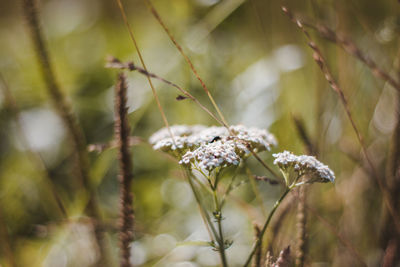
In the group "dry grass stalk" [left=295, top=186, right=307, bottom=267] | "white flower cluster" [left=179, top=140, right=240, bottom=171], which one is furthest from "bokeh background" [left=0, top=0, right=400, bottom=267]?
"white flower cluster" [left=179, top=140, right=240, bottom=171]

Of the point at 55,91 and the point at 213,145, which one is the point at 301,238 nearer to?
the point at 213,145

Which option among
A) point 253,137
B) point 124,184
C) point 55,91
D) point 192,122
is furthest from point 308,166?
point 192,122

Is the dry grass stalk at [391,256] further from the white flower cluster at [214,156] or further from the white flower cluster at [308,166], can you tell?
the white flower cluster at [214,156]

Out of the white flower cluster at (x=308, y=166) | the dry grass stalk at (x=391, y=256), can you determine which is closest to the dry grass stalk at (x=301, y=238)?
the white flower cluster at (x=308, y=166)

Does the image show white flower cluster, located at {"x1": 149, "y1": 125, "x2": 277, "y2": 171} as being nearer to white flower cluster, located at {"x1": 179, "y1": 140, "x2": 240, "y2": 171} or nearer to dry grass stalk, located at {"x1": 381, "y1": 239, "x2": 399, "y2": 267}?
white flower cluster, located at {"x1": 179, "y1": 140, "x2": 240, "y2": 171}

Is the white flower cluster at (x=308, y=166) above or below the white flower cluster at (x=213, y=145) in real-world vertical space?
A: below
